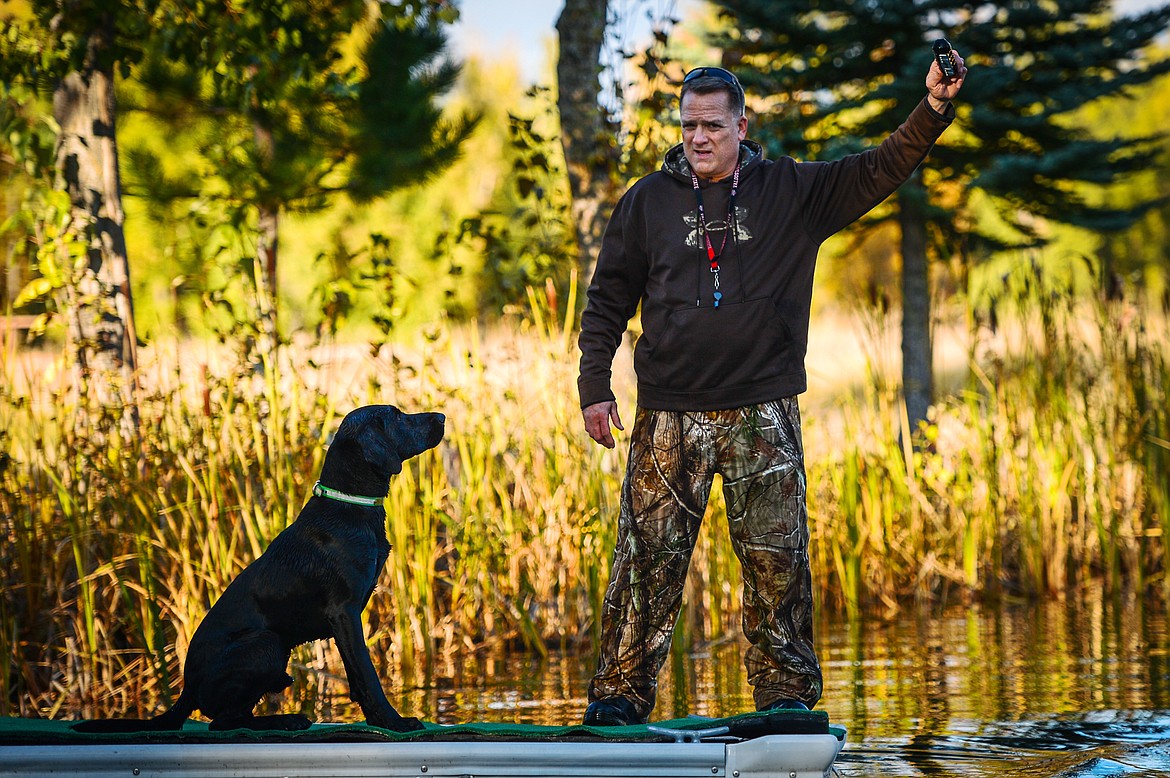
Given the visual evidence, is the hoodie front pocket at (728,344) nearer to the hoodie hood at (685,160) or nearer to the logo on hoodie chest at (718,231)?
the logo on hoodie chest at (718,231)

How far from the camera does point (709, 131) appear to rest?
3.75 meters

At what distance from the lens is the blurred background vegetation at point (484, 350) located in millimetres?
5316

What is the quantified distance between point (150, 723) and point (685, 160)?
231cm

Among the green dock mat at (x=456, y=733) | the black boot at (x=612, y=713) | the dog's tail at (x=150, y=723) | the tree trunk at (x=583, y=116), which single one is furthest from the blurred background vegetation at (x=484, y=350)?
the black boot at (x=612, y=713)

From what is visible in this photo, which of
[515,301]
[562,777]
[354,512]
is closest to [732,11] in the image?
[515,301]

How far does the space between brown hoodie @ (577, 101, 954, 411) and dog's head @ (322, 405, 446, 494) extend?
2.49ft

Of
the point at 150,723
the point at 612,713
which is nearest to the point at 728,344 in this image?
the point at 612,713

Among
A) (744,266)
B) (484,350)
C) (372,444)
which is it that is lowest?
(372,444)

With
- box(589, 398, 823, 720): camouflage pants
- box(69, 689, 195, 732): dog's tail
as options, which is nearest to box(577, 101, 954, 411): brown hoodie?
box(589, 398, 823, 720): camouflage pants

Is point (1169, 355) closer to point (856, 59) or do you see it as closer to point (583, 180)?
point (856, 59)

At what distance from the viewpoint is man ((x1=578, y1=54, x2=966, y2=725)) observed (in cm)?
374

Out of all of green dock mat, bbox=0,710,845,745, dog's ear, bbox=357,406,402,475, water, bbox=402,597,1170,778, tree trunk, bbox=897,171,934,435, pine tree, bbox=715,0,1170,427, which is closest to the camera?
green dock mat, bbox=0,710,845,745

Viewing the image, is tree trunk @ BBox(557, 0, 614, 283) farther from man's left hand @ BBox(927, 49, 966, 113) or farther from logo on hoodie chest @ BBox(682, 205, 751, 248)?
man's left hand @ BBox(927, 49, 966, 113)

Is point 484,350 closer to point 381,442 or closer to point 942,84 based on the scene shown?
point 381,442
